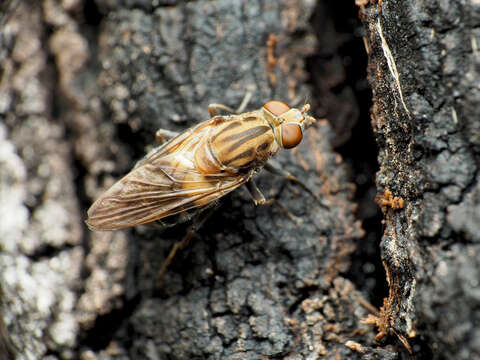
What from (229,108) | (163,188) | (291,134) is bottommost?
(163,188)

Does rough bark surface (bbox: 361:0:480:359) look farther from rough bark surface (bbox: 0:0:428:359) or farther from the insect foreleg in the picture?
the insect foreleg

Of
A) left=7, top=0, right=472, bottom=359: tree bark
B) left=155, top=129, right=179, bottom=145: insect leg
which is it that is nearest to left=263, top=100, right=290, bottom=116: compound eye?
left=7, top=0, right=472, bottom=359: tree bark

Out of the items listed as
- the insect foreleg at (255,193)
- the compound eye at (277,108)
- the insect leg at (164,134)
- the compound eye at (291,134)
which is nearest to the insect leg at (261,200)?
the insect foreleg at (255,193)

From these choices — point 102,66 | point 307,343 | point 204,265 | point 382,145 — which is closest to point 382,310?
point 307,343

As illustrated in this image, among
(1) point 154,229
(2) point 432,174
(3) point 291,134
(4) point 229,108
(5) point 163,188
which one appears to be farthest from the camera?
(1) point 154,229

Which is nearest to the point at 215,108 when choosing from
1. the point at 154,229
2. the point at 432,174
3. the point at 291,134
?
the point at 291,134

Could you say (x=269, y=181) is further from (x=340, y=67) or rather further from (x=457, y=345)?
(x=457, y=345)

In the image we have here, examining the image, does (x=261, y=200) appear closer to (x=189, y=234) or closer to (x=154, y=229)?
(x=189, y=234)
